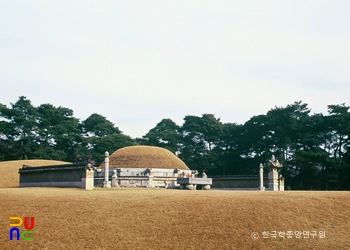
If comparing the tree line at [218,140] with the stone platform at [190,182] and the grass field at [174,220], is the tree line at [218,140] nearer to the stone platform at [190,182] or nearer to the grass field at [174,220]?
the stone platform at [190,182]

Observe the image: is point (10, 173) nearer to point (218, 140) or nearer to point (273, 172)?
point (273, 172)

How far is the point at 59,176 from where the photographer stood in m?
38.4

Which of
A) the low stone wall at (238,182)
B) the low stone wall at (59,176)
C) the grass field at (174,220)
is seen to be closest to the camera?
the grass field at (174,220)

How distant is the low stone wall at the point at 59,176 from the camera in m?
33.8

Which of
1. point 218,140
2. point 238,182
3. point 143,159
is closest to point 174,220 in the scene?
point 238,182

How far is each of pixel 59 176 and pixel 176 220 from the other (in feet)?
71.9

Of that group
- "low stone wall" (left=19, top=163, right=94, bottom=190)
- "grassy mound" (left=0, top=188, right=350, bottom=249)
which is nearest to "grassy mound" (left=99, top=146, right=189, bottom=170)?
"low stone wall" (left=19, top=163, right=94, bottom=190)

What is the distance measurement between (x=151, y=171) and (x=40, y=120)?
3956 centimetres

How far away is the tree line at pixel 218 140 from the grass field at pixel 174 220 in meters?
35.7

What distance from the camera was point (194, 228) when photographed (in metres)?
19.0

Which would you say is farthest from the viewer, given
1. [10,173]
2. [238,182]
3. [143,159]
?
[143,159]

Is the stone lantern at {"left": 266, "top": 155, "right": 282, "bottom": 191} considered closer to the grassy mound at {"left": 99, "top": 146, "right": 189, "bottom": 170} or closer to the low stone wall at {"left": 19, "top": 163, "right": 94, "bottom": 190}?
the grassy mound at {"left": 99, "top": 146, "right": 189, "bottom": 170}

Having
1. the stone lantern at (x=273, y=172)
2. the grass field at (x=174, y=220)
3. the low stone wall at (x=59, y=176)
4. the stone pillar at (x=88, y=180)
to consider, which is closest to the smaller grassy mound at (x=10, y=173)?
the low stone wall at (x=59, y=176)

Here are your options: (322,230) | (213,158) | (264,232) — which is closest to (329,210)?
(322,230)
